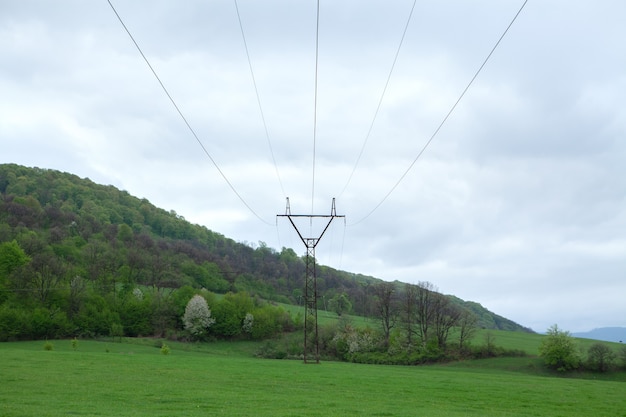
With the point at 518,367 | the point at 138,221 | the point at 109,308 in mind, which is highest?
the point at 138,221

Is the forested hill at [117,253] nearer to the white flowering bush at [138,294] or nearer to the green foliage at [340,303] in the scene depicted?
the green foliage at [340,303]

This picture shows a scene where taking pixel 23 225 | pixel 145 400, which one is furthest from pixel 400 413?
pixel 23 225

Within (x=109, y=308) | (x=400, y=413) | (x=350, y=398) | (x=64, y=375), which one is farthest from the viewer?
(x=109, y=308)

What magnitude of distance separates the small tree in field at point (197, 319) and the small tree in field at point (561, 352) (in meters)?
56.2

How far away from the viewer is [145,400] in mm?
22734

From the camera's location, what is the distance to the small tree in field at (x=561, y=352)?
7588cm

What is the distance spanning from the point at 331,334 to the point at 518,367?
31.7 meters

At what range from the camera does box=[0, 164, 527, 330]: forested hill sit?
307 ft

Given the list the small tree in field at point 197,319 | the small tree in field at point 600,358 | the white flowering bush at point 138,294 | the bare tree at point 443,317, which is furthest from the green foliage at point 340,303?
the small tree in field at point 600,358

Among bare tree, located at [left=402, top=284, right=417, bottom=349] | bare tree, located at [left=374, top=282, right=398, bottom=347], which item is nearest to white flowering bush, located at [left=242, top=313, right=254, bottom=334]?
bare tree, located at [left=374, top=282, right=398, bottom=347]

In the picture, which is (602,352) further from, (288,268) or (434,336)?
(288,268)

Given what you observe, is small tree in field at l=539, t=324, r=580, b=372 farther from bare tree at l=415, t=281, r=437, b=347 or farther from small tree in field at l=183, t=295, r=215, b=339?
small tree in field at l=183, t=295, r=215, b=339

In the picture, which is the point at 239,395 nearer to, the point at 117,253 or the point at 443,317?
the point at 443,317

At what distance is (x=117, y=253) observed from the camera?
116062 millimetres
